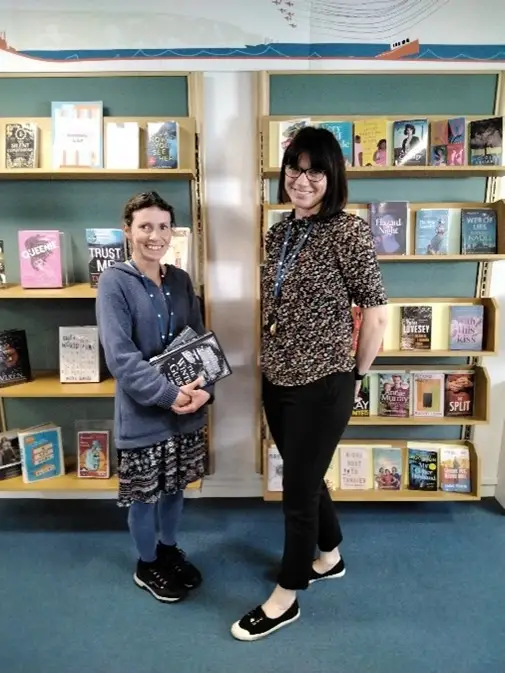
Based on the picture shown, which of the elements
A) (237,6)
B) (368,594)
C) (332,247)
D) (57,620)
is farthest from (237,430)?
(237,6)

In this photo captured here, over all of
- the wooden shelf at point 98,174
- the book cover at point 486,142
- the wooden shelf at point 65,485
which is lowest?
the wooden shelf at point 65,485

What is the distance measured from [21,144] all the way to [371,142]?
5.22 ft

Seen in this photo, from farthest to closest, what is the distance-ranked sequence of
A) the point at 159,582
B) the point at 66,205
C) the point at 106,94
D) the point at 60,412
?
the point at 60,412
the point at 66,205
the point at 106,94
the point at 159,582

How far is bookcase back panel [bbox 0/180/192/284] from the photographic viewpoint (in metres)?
2.34

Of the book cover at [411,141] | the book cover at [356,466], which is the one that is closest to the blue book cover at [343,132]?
the book cover at [411,141]

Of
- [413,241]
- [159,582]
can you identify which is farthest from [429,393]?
[159,582]

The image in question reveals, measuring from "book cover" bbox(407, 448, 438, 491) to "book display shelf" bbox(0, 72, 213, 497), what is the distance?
1048mm

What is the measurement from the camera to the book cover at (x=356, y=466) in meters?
2.47

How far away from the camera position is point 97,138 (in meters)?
2.17

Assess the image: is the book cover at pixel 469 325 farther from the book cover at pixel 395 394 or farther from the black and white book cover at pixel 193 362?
the black and white book cover at pixel 193 362

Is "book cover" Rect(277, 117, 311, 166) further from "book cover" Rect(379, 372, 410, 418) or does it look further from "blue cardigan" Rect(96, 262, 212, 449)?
"book cover" Rect(379, 372, 410, 418)

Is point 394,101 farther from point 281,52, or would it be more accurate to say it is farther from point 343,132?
point 281,52

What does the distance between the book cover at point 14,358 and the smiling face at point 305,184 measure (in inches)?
61.7

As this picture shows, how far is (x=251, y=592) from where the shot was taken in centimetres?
196
